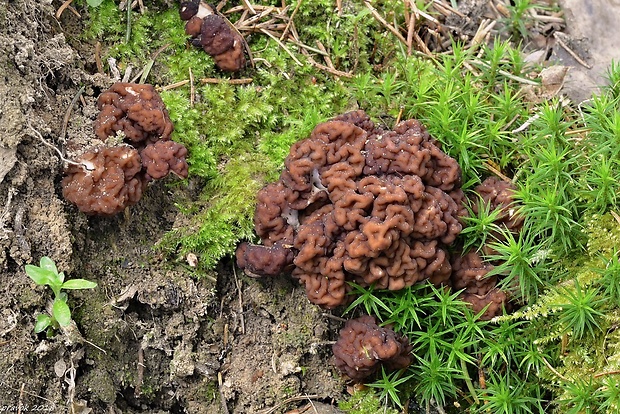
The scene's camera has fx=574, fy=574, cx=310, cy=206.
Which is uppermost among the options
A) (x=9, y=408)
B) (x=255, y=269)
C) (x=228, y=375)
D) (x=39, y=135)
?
(x=39, y=135)

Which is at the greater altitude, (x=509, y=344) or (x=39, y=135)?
(x=39, y=135)

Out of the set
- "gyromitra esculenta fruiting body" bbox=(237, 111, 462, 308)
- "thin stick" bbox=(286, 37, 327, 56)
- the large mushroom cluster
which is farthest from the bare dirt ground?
"thin stick" bbox=(286, 37, 327, 56)

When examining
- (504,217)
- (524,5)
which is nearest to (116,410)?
(504,217)

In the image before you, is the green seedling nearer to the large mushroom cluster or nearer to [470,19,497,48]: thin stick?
the large mushroom cluster

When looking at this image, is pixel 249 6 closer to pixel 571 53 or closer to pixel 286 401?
pixel 571 53

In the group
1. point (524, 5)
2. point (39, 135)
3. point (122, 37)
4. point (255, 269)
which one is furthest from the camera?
point (524, 5)

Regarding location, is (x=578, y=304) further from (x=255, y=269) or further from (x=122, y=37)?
(x=122, y=37)

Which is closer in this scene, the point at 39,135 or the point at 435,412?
the point at 39,135
